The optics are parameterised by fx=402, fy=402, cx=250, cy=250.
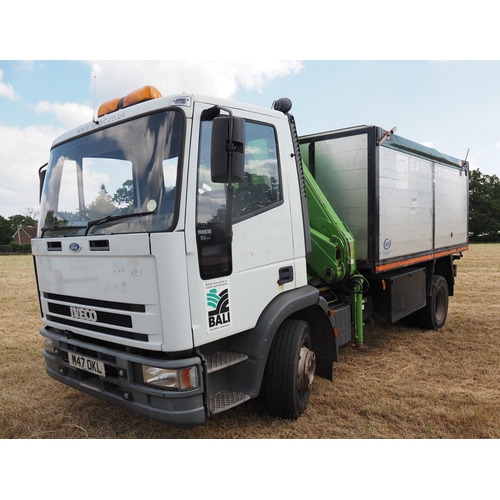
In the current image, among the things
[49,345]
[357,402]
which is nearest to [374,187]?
[357,402]

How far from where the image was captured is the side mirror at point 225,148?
251cm

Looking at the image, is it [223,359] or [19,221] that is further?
[19,221]

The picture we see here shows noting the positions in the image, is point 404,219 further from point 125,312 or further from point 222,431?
point 125,312

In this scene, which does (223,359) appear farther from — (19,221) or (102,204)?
(19,221)

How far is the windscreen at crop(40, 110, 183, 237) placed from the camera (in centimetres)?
262

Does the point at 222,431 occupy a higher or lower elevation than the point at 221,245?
lower

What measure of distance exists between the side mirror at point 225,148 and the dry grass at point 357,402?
216 cm

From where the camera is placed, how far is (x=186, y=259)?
2.55 meters

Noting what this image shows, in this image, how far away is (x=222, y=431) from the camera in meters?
3.38

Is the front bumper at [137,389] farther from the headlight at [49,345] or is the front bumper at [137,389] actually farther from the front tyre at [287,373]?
the front tyre at [287,373]

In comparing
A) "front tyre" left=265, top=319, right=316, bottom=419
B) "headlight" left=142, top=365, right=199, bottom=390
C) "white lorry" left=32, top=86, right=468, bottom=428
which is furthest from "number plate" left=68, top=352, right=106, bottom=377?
"front tyre" left=265, top=319, right=316, bottom=419

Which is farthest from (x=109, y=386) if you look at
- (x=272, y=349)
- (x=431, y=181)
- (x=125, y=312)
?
(x=431, y=181)

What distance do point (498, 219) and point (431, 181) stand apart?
50.1 metres

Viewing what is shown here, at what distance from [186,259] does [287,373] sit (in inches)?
56.5
